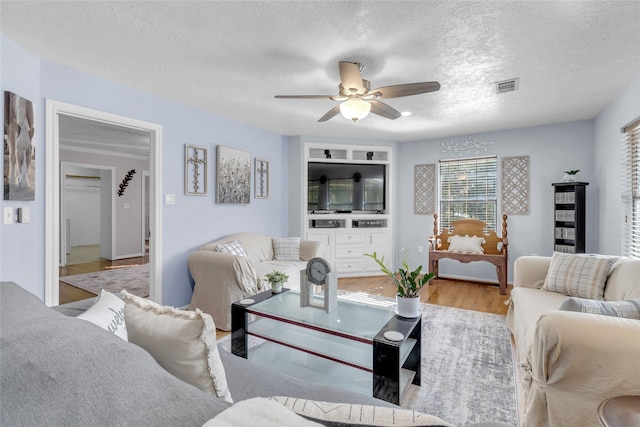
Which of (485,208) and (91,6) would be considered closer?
(91,6)

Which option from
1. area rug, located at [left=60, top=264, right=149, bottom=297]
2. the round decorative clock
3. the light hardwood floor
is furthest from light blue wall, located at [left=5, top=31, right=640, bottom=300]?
the round decorative clock

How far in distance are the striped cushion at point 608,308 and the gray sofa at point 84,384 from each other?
1.73 meters

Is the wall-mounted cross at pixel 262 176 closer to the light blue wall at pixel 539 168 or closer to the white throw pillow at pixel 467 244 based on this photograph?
the light blue wall at pixel 539 168

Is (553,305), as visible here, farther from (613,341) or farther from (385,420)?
(385,420)

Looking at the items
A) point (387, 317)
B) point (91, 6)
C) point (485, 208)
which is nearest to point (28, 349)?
point (387, 317)

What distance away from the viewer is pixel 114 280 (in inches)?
184

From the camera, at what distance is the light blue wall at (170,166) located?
2.19m

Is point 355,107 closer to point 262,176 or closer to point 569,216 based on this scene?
point 262,176

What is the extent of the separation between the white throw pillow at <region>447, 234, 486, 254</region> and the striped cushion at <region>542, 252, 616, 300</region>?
182 cm

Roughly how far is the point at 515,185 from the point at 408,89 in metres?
3.22

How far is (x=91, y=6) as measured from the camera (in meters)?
1.73

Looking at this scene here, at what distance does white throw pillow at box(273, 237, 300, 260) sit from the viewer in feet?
13.4

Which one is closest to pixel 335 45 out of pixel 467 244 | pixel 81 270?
pixel 467 244

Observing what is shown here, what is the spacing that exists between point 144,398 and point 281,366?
1.60 metres
